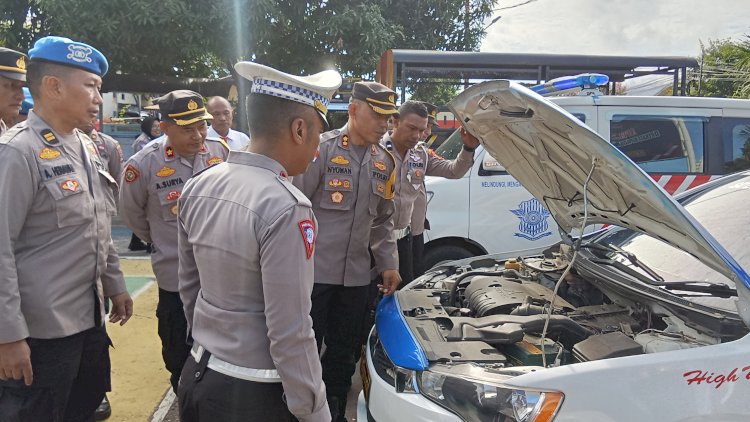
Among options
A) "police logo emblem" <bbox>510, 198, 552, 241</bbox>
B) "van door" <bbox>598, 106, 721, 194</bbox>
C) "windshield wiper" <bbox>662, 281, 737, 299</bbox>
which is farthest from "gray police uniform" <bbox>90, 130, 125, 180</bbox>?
"van door" <bbox>598, 106, 721, 194</bbox>

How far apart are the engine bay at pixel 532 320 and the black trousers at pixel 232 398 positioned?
2.33 feet

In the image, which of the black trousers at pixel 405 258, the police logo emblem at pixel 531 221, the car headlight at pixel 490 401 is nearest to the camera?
the car headlight at pixel 490 401

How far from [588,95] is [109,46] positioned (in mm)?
8354

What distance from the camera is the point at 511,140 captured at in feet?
8.70

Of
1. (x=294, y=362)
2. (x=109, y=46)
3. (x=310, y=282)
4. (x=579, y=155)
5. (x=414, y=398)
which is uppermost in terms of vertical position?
(x=109, y=46)

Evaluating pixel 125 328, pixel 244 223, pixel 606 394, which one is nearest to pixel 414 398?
pixel 606 394

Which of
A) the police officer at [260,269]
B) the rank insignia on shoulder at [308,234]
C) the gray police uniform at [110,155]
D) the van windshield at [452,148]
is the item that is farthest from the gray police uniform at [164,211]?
the van windshield at [452,148]

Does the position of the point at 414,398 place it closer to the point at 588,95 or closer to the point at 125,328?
the point at 125,328

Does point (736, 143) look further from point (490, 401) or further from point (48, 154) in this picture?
point (48, 154)

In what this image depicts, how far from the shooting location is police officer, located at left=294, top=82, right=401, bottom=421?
3.04 m

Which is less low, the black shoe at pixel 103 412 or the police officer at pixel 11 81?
the police officer at pixel 11 81

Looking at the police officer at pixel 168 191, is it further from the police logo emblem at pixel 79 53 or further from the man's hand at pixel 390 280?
the man's hand at pixel 390 280

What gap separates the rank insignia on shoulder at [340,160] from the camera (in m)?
3.04

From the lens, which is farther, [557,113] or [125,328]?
[125,328]
